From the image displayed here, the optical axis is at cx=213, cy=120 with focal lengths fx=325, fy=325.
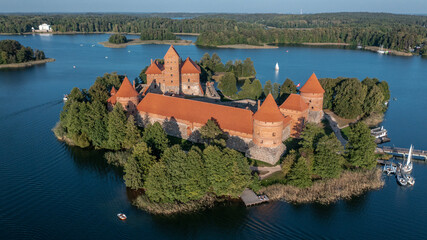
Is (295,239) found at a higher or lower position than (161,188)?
lower

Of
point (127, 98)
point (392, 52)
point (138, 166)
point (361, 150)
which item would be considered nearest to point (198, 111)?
point (127, 98)

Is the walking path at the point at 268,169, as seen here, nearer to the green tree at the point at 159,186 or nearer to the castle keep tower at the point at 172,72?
the green tree at the point at 159,186

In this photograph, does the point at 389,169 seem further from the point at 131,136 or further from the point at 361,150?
the point at 131,136

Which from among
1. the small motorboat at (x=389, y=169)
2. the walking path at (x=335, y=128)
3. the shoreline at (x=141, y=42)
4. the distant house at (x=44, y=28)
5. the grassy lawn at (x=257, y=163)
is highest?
the distant house at (x=44, y=28)

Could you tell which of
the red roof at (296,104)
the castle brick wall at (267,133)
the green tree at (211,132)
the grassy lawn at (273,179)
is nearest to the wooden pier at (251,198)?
the grassy lawn at (273,179)

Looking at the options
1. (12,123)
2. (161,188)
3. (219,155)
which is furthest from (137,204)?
(12,123)

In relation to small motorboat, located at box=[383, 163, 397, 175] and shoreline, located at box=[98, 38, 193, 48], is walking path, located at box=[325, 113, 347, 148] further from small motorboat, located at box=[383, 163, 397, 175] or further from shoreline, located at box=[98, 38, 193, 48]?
shoreline, located at box=[98, 38, 193, 48]

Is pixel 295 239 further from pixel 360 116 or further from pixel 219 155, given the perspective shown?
pixel 360 116
